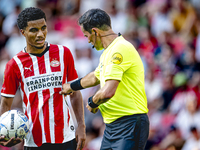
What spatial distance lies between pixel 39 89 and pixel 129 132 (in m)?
1.17

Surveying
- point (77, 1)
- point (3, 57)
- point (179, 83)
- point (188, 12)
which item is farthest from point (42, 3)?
point (179, 83)

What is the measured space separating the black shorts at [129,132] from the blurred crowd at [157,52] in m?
3.24

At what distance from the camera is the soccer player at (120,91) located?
139 inches

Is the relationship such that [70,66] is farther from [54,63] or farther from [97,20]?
[97,20]

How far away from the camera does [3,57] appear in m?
9.29

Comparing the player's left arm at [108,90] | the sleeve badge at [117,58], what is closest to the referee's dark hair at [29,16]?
the sleeve badge at [117,58]

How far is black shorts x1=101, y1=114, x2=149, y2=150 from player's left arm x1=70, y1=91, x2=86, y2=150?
477 millimetres

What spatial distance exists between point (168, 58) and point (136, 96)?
13.5ft

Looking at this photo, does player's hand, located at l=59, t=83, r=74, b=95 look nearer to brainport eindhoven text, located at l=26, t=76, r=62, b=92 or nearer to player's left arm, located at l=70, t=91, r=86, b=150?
brainport eindhoven text, located at l=26, t=76, r=62, b=92

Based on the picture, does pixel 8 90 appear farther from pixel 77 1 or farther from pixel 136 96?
pixel 77 1

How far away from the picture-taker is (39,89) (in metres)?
4.00

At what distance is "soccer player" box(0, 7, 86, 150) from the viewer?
400 centimetres

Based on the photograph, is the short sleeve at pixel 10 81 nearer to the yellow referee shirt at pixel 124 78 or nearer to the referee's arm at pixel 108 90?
the yellow referee shirt at pixel 124 78

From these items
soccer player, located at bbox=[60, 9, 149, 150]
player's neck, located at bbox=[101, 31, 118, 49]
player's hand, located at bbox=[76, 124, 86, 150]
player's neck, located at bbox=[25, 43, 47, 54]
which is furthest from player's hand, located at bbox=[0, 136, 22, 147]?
player's neck, located at bbox=[101, 31, 118, 49]
